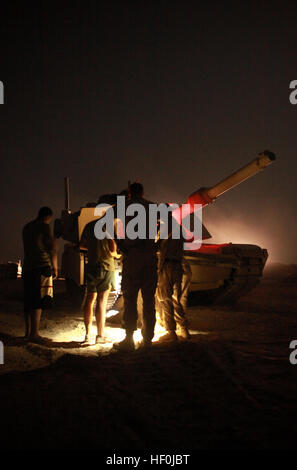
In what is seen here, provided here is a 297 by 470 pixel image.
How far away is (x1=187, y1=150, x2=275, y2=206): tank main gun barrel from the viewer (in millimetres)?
7086

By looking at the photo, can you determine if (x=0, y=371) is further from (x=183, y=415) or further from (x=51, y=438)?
(x=183, y=415)

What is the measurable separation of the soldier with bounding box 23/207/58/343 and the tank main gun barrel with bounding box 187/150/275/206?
152 inches

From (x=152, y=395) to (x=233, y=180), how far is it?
5.49 meters

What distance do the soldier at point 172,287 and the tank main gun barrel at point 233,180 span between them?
121 inches

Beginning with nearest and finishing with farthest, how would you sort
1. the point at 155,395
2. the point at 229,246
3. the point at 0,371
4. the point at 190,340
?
the point at 155,395 < the point at 0,371 < the point at 190,340 < the point at 229,246

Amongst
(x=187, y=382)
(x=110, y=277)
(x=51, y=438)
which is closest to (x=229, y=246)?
(x=110, y=277)

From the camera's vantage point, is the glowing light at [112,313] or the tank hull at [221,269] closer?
the glowing light at [112,313]

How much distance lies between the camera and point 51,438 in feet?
7.47

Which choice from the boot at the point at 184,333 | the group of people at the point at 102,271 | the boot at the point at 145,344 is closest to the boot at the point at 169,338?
the group of people at the point at 102,271

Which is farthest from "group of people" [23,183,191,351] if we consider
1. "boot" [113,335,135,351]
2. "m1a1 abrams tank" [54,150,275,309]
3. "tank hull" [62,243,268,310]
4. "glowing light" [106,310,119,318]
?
"tank hull" [62,243,268,310]

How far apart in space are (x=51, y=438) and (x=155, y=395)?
0.92 m

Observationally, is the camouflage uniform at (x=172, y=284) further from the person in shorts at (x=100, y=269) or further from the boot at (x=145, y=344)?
the person in shorts at (x=100, y=269)

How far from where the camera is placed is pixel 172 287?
491 cm

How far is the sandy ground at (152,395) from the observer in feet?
7.50
